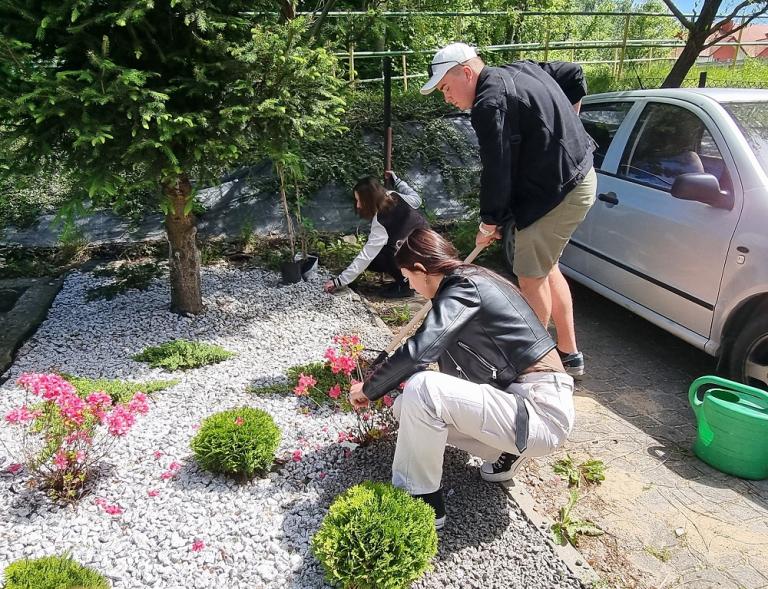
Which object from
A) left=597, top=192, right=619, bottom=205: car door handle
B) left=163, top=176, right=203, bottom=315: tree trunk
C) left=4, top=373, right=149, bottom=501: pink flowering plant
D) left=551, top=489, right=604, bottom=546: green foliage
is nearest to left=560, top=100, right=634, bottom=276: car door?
left=597, top=192, right=619, bottom=205: car door handle

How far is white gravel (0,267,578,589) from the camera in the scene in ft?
7.97

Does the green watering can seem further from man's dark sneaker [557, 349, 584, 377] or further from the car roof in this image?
the car roof

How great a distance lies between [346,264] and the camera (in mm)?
6172

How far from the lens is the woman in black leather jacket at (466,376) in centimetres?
238

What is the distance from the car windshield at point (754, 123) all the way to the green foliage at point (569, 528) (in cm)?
235

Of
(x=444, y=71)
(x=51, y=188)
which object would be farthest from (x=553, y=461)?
(x=51, y=188)

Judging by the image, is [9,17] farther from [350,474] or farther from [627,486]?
[627,486]

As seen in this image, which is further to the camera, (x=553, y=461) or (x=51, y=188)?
(x=51, y=188)

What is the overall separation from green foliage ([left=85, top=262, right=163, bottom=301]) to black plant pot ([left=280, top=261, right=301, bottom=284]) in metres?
1.24

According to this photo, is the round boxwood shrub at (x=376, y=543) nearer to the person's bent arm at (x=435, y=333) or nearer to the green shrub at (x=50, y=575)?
the person's bent arm at (x=435, y=333)

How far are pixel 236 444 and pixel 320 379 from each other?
3.47 feet

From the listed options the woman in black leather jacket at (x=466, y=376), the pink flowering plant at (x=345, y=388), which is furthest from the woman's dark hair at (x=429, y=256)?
the pink flowering plant at (x=345, y=388)

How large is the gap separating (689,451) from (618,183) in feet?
6.86

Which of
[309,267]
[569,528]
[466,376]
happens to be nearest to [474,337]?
[466,376]
